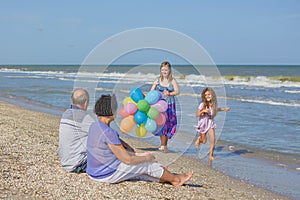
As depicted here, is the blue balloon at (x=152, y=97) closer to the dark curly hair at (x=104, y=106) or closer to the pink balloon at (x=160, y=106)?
the pink balloon at (x=160, y=106)

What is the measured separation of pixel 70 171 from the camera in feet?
17.9

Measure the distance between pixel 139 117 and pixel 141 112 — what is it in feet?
0.31

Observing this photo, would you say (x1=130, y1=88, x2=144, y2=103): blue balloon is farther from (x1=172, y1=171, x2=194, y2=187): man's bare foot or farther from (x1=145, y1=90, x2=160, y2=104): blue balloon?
(x1=172, y1=171, x2=194, y2=187): man's bare foot

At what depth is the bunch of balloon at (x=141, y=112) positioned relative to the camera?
5945 millimetres

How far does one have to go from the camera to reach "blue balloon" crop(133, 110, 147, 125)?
19.5ft

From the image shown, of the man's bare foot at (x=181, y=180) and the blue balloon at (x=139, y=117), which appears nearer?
the man's bare foot at (x=181, y=180)

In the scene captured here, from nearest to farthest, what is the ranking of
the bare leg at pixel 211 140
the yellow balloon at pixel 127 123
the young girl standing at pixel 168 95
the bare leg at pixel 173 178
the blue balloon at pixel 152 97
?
the bare leg at pixel 173 178 < the yellow balloon at pixel 127 123 < the blue balloon at pixel 152 97 < the young girl standing at pixel 168 95 < the bare leg at pixel 211 140

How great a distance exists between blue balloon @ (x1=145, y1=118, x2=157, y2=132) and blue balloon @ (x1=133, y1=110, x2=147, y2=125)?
87 mm

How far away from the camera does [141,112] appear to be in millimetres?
5984

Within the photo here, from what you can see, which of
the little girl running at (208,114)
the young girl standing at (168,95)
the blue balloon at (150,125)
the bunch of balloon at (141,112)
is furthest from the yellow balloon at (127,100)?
the little girl running at (208,114)

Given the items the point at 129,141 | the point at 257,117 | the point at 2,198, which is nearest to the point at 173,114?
the point at 129,141

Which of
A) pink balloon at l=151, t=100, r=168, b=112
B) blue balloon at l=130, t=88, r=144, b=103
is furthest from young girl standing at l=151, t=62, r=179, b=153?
blue balloon at l=130, t=88, r=144, b=103

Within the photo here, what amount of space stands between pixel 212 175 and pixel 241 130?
4755 mm

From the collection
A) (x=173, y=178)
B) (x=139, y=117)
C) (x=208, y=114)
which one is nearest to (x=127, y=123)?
(x=139, y=117)
